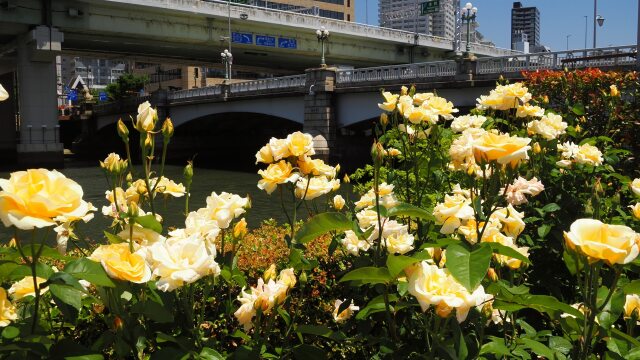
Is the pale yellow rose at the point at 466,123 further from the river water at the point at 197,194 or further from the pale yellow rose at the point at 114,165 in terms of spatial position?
the river water at the point at 197,194

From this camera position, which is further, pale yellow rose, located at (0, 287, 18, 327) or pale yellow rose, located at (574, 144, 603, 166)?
pale yellow rose, located at (574, 144, 603, 166)

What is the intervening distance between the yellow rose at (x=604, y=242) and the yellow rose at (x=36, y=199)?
1.24 meters

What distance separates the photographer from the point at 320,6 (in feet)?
237

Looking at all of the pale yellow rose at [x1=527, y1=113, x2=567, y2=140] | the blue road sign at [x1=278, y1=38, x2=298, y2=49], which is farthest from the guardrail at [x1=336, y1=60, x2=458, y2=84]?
the pale yellow rose at [x1=527, y1=113, x2=567, y2=140]

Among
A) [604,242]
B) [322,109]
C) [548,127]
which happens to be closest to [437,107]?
[548,127]

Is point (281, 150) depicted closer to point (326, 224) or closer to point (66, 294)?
point (326, 224)

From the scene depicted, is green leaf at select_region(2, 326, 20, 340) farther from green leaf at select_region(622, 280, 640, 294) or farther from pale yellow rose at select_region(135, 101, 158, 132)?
green leaf at select_region(622, 280, 640, 294)

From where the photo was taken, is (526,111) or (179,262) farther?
(526,111)

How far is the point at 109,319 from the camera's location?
1.87 meters

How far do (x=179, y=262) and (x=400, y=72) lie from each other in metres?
24.3

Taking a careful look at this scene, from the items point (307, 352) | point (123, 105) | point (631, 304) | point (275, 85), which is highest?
point (275, 85)

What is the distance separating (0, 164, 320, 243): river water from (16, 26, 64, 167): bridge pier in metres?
1.53

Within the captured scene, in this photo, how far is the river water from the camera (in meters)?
15.5

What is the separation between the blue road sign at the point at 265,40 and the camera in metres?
37.8
